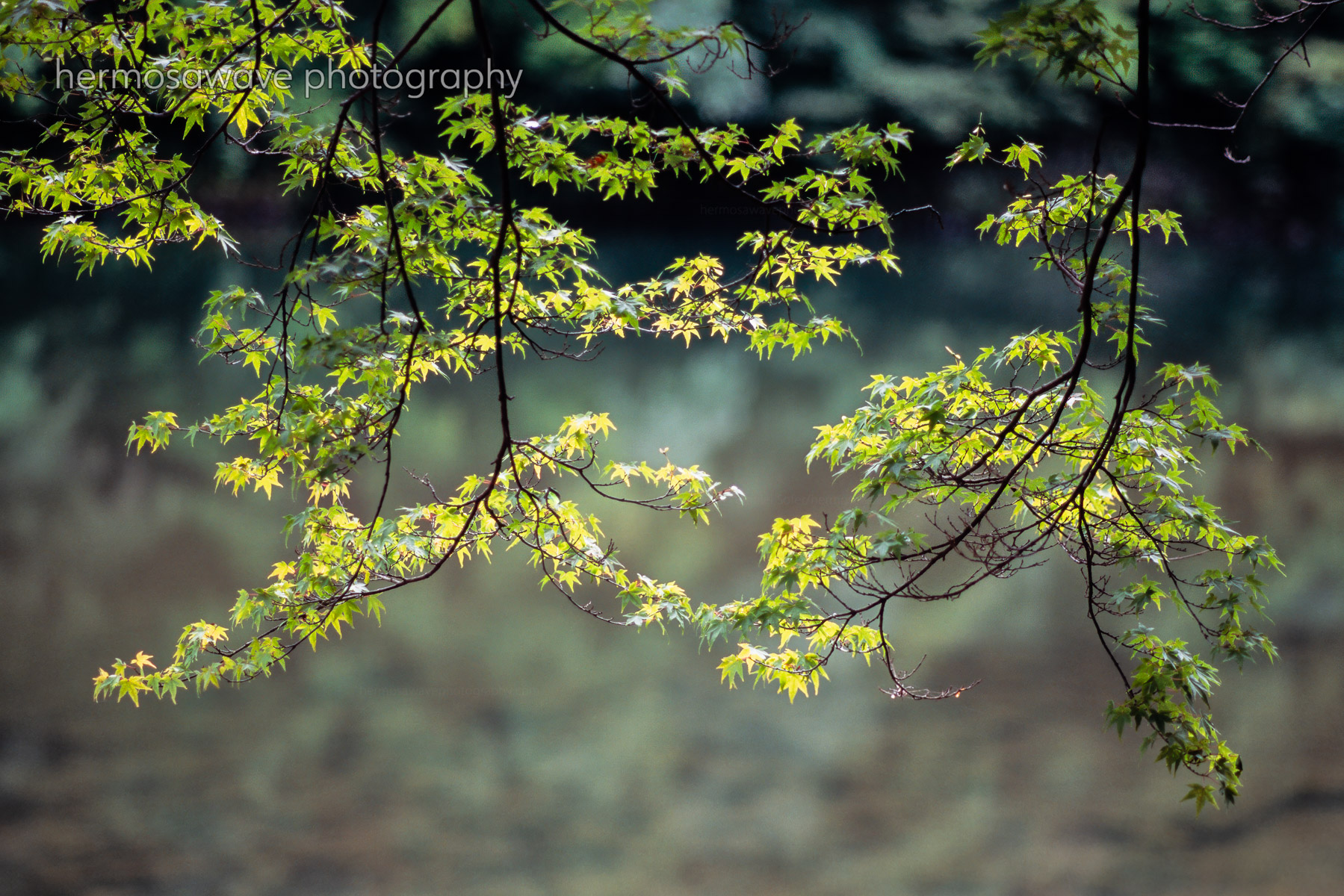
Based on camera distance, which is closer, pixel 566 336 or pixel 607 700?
pixel 566 336

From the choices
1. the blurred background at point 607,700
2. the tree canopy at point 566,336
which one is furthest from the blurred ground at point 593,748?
the tree canopy at point 566,336

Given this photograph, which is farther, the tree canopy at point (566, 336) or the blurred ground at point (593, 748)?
the blurred ground at point (593, 748)

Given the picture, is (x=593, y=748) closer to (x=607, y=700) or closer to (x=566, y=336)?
(x=607, y=700)

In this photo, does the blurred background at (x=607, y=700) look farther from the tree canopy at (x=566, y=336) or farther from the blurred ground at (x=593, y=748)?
the tree canopy at (x=566, y=336)

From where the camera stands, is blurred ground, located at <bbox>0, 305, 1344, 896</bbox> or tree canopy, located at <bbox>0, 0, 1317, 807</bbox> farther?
blurred ground, located at <bbox>0, 305, 1344, 896</bbox>

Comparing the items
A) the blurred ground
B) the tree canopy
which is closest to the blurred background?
the blurred ground

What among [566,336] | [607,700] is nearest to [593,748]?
[607,700]

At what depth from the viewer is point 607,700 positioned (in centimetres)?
512

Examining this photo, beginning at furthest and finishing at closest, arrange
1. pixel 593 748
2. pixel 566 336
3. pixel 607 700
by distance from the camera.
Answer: pixel 607 700 → pixel 593 748 → pixel 566 336

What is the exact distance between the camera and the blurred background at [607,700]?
163 inches

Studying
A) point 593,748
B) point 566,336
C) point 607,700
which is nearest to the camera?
point 566,336

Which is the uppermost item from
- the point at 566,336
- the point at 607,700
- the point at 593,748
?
the point at 607,700

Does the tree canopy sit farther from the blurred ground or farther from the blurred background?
the blurred ground

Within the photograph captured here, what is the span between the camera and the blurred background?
413 centimetres
